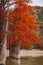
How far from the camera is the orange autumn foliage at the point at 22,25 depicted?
13.7 ft

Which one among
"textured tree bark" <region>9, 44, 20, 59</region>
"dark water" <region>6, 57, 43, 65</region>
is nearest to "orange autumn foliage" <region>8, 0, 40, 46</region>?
"textured tree bark" <region>9, 44, 20, 59</region>

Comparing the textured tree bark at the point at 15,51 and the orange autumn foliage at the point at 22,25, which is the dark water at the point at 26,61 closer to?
the textured tree bark at the point at 15,51

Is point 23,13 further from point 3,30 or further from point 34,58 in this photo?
point 34,58

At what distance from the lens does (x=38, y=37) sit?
4316mm

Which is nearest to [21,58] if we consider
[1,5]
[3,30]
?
[3,30]

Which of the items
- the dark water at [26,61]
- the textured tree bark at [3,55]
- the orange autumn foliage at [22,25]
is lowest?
the dark water at [26,61]

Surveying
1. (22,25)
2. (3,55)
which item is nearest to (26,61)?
(3,55)

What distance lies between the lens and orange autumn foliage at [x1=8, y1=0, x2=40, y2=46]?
4188 millimetres

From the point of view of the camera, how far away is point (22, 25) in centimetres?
422

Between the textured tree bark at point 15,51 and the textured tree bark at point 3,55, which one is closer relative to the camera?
the textured tree bark at point 3,55

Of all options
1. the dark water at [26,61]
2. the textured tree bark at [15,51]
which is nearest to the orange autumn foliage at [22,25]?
the textured tree bark at [15,51]

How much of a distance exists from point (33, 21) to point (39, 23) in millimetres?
93

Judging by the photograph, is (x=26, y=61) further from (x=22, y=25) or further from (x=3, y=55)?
(x=22, y=25)

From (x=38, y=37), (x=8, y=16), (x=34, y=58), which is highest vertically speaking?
(x=8, y=16)
